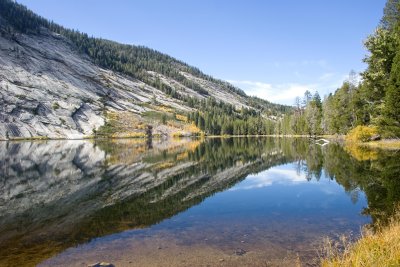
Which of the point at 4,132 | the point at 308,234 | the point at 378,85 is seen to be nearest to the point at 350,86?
the point at 378,85

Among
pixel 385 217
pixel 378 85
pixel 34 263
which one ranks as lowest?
pixel 34 263

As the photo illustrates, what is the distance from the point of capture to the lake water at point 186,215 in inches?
586

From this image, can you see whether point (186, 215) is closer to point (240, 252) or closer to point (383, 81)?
point (240, 252)

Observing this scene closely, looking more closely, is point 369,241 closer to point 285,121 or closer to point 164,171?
point 164,171

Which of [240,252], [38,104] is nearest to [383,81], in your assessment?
[240,252]

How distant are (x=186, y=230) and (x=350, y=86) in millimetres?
103796

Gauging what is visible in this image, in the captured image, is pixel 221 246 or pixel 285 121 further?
pixel 285 121

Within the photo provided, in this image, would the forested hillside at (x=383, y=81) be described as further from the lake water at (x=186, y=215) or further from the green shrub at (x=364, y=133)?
the lake water at (x=186, y=215)

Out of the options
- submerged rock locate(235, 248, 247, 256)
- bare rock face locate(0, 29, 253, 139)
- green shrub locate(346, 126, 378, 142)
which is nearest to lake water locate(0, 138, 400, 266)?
submerged rock locate(235, 248, 247, 256)

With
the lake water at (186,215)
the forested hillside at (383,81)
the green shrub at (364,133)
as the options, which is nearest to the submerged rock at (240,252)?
the lake water at (186,215)

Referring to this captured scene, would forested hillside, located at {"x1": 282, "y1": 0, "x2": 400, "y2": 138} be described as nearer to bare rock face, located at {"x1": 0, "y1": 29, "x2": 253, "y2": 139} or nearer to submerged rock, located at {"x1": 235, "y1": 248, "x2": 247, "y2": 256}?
submerged rock, located at {"x1": 235, "y1": 248, "x2": 247, "y2": 256}

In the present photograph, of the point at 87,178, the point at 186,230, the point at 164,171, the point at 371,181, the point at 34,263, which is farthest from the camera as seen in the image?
the point at 164,171

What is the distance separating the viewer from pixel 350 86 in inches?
4240

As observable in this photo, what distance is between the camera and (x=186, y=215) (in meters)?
22.2
